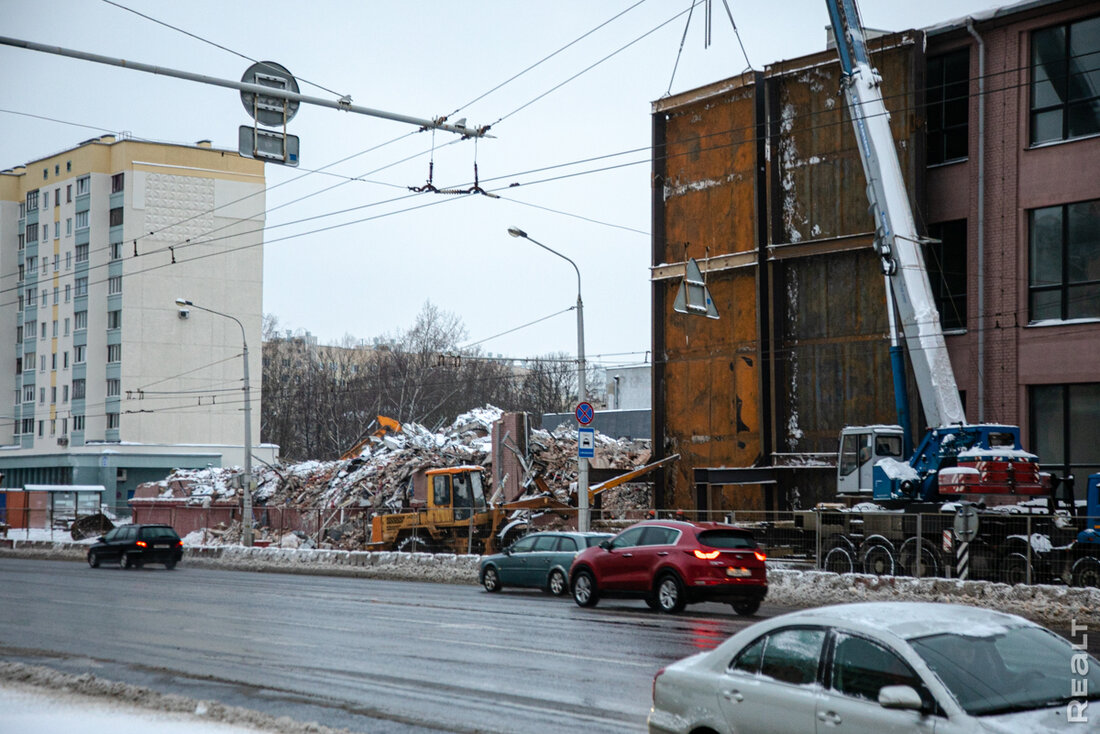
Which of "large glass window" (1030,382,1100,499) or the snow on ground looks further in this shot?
"large glass window" (1030,382,1100,499)

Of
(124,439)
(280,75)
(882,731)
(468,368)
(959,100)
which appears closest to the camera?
(882,731)

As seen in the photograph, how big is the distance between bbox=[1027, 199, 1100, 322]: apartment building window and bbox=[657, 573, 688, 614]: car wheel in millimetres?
15011

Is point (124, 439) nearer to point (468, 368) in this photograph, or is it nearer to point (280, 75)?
point (468, 368)

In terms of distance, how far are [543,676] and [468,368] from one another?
88.5 meters

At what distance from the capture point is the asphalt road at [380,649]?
35.6ft

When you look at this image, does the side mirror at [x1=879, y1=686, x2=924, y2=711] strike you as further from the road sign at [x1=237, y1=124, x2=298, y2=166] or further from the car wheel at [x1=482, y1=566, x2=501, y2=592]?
the car wheel at [x1=482, y1=566, x2=501, y2=592]

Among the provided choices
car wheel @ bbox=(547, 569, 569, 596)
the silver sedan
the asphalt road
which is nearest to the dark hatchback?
the asphalt road

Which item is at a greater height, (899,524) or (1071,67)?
(1071,67)

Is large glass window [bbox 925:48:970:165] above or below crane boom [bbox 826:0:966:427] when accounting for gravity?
above

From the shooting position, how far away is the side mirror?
579 centimetres

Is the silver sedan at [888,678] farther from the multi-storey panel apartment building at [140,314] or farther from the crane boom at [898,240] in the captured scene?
the multi-storey panel apartment building at [140,314]

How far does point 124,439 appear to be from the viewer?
7856 cm

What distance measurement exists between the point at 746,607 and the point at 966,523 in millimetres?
5215

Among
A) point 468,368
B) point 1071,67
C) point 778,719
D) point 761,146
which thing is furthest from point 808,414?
point 468,368
